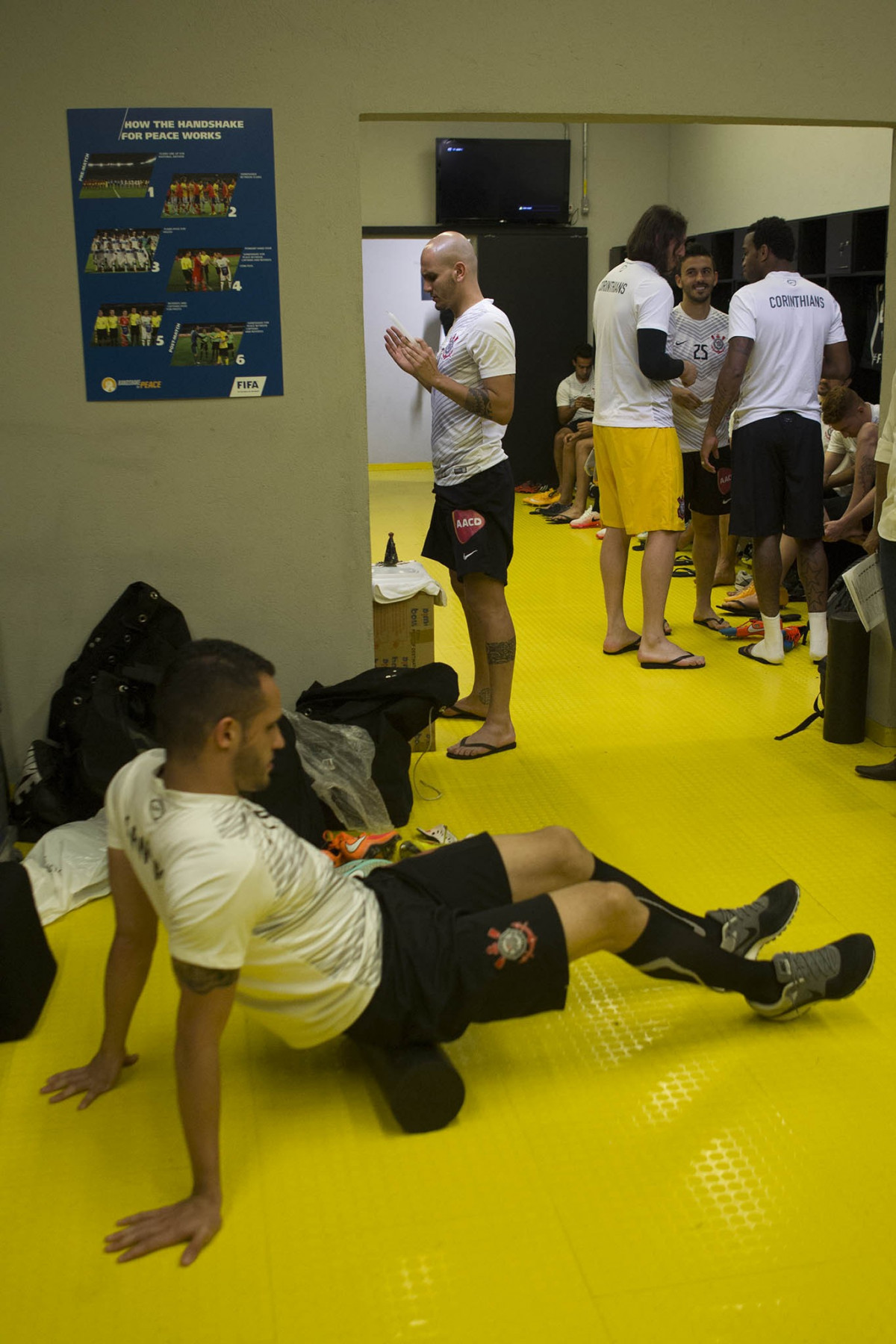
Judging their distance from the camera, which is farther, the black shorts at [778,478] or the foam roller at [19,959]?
the black shorts at [778,478]

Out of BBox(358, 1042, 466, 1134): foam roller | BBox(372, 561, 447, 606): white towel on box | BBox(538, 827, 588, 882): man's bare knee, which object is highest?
BBox(372, 561, 447, 606): white towel on box

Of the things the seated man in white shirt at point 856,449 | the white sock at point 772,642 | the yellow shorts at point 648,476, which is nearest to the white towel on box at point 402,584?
the yellow shorts at point 648,476

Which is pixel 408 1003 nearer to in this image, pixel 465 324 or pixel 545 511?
pixel 465 324

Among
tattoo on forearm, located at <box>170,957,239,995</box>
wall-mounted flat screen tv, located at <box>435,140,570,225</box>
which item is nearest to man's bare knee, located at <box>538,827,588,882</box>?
tattoo on forearm, located at <box>170,957,239,995</box>

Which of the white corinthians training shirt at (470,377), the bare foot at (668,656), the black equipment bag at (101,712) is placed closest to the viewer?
the black equipment bag at (101,712)

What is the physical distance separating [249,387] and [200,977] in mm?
2316

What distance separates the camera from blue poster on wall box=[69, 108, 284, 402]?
357 centimetres

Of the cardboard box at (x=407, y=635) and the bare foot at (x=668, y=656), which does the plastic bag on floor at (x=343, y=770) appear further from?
the bare foot at (x=668, y=656)

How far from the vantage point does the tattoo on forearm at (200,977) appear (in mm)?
1913

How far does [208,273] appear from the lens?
145 inches

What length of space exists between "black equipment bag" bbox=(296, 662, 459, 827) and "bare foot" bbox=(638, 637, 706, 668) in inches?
65.8

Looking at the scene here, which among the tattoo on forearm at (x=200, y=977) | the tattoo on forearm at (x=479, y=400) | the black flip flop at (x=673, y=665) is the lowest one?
the black flip flop at (x=673, y=665)

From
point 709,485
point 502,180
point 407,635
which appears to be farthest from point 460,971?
point 502,180

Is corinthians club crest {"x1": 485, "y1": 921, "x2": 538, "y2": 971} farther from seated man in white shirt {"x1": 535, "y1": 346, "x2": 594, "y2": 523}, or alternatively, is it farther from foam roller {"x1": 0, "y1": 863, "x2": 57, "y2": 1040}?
seated man in white shirt {"x1": 535, "y1": 346, "x2": 594, "y2": 523}
